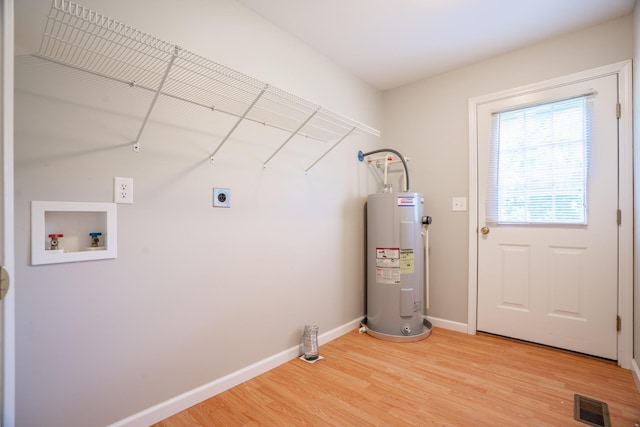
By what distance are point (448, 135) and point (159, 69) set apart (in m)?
2.38

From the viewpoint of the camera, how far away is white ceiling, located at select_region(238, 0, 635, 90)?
1.90m

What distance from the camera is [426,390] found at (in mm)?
1755

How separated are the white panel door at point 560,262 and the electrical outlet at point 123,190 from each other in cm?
259

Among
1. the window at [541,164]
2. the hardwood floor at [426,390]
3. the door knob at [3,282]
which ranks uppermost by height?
the window at [541,164]

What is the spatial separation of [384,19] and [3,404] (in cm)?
256

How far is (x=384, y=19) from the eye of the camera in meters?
2.04

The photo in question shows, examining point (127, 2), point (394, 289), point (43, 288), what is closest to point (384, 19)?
point (127, 2)

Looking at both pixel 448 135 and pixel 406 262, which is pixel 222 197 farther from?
pixel 448 135

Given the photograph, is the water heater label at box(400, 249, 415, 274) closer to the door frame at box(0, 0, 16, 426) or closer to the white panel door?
the white panel door

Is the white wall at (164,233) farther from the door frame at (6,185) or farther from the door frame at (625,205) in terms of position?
the door frame at (625,205)

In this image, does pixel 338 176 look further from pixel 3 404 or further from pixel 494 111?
pixel 3 404

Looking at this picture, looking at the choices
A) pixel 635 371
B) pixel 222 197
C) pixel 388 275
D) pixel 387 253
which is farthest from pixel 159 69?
pixel 635 371

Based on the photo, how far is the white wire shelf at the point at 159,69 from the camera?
1105mm

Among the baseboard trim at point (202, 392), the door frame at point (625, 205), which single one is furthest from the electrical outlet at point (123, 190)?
the door frame at point (625, 205)
